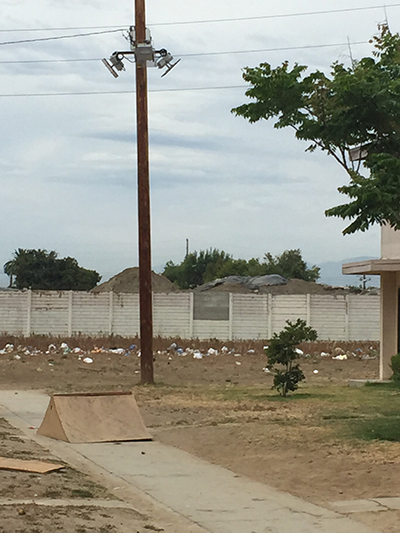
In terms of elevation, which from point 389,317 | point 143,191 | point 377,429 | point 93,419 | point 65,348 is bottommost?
point 377,429

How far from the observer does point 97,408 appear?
1271 centimetres

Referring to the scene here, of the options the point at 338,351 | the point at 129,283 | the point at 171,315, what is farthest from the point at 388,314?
the point at 129,283

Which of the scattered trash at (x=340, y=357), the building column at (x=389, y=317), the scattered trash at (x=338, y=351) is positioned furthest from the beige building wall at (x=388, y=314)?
the scattered trash at (x=338, y=351)

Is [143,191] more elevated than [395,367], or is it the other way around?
[143,191]

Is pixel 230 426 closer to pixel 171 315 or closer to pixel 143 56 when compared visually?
pixel 143 56

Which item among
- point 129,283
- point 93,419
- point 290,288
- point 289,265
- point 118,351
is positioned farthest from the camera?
point 289,265

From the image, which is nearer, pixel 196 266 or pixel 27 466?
→ pixel 27 466

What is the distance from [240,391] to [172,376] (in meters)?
4.95

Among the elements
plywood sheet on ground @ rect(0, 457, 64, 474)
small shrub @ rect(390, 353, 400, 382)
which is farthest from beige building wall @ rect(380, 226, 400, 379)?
plywood sheet on ground @ rect(0, 457, 64, 474)

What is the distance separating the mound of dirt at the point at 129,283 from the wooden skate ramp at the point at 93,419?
4514 cm

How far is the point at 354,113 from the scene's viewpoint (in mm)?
12000

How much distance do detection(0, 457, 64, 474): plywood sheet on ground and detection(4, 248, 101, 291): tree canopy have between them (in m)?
68.5

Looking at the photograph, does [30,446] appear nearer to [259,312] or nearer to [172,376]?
[172,376]

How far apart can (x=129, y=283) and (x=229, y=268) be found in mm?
33124
